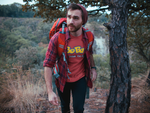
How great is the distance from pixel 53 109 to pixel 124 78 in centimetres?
210

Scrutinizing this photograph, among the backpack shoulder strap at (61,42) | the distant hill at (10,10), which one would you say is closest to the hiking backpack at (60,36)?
the backpack shoulder strap at (61,42)

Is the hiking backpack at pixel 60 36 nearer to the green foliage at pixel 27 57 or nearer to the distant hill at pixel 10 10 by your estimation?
the green foliage at pixel 27 57

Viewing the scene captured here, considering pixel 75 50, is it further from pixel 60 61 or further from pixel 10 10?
pixel 10 10

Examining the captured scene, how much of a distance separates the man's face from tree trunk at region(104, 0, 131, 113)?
629mm

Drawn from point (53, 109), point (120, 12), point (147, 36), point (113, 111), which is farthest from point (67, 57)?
point (147, 36)

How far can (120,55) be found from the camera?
73.8 inches

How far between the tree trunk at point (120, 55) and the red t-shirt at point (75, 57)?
2.08ft

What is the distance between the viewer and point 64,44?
1.55 meters

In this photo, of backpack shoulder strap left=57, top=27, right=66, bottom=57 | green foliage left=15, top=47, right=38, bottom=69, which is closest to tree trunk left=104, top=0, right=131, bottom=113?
backpack shoulder strap left=57, top=27, right=66, bottom=57

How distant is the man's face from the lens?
1543 millimetres

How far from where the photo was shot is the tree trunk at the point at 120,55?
1861mm

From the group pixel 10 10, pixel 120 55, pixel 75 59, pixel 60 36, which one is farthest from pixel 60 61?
pixel 10 10

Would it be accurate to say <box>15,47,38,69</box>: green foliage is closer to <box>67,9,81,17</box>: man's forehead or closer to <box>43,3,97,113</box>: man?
<box>43,3,97,113</box>: man

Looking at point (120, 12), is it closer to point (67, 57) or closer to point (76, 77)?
point (67, 57)
